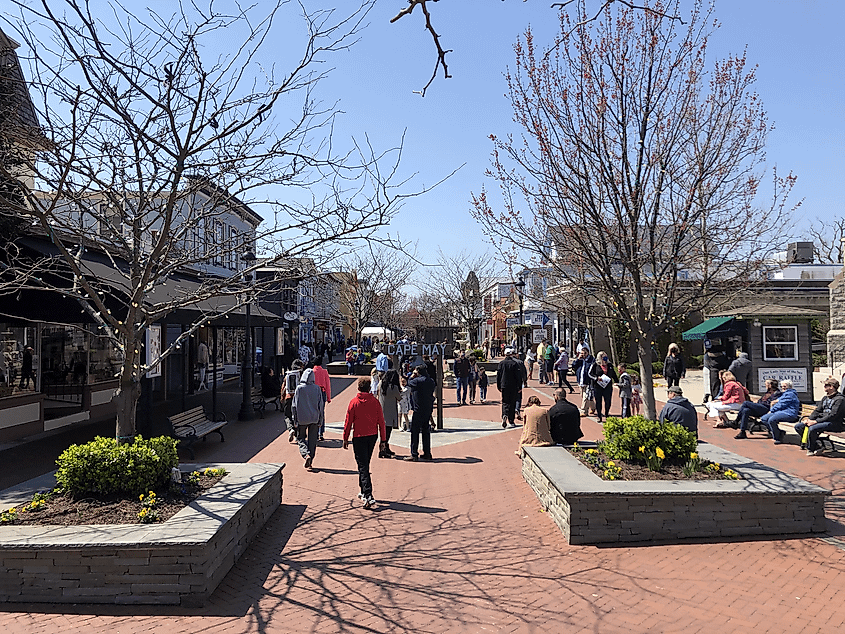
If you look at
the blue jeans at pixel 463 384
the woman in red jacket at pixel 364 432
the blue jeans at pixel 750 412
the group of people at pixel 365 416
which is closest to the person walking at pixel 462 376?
the blue jeans at pixel 463 384

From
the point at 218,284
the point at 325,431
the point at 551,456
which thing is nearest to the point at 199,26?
the point at 218,284

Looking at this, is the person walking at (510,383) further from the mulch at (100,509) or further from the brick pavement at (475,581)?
the mulch at (100,509)

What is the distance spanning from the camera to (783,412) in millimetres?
12062

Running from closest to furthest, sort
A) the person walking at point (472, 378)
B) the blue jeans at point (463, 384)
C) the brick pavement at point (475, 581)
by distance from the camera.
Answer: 1. the brick pavement at point (475, 581)
2. the blue jeans at point (463, 384)
3. the person walking at point (472, 378)

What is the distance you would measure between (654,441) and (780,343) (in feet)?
36.3

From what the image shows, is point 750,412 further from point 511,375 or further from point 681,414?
point 511,375

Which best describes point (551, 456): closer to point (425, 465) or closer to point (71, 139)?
point (425, 465)

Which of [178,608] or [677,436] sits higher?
[677,436]

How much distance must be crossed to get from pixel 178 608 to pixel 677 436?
5.82m

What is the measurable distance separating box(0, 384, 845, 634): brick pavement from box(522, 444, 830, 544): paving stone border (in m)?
0.19

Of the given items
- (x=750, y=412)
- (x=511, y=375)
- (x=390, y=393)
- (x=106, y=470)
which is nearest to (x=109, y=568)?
(x=106, y=470)

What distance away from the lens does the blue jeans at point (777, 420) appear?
11.9m

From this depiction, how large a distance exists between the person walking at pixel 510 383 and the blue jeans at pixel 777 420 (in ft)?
16.6

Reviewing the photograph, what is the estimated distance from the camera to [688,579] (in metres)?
5.84
